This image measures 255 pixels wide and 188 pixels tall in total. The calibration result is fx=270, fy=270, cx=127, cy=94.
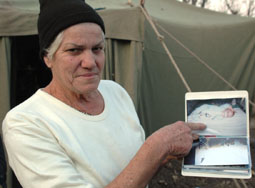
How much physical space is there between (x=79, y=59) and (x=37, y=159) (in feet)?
1.38

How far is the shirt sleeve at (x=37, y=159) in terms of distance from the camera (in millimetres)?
903

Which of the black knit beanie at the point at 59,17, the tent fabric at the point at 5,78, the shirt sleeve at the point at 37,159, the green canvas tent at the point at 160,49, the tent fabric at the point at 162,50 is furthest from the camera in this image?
the tent fabric at the point at 162,50

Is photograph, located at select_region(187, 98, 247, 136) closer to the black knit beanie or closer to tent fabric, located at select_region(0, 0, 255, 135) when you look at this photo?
the black knit beanie

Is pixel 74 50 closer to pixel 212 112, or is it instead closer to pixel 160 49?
pixel 212 112

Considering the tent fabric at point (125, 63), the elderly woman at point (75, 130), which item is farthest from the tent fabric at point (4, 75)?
the elderly woman at point (75, 130)

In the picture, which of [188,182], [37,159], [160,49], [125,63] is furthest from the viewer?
[160,49]

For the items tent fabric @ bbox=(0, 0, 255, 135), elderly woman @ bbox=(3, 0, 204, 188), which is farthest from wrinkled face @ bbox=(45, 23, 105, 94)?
tent fabric @ bbox=(0, 0, 255, 135)

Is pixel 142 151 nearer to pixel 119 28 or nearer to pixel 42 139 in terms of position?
pixel 42 139

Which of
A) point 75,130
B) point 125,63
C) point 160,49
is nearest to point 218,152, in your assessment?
point 75,130

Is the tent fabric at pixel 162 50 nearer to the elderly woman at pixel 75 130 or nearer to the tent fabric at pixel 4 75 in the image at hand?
the tent fabric at pixel 4 75

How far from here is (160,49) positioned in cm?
423

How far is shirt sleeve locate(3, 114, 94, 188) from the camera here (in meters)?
0.90

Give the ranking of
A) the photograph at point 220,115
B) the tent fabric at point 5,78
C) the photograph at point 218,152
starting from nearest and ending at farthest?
the photograph at point 218,152 < the photograph at point 220,115 < the tent fabric at point 5,78

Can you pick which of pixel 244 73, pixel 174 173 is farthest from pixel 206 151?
pixel 244 73
